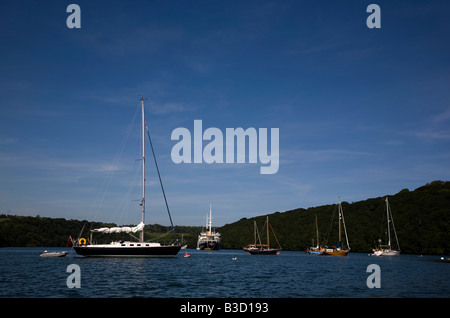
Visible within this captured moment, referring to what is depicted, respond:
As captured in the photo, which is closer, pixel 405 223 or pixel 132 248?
pixel 132 248

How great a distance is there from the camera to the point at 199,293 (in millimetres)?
29844

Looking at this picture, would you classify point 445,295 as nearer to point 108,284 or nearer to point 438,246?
point 108,284

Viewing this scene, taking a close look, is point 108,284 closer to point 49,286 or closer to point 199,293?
point 49,286

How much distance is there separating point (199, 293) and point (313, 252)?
438 ft

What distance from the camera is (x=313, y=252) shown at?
6073 inches

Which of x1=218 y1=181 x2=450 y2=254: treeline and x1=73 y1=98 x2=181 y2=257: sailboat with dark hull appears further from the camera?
x1=218 y1=181 x2=450 y2=254: treeline

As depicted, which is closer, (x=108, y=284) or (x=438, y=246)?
(x=108, y=284)

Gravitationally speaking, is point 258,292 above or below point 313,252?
above

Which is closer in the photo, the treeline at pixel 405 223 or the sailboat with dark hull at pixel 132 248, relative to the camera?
the sailboat with dark hull at pixel 132 248
